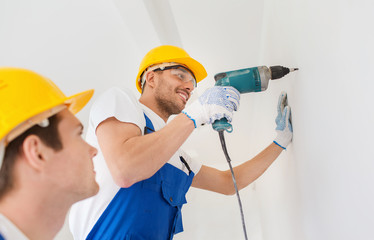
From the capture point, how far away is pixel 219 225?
3.51 meters

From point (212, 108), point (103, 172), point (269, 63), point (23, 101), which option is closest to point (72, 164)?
point (23, 101)

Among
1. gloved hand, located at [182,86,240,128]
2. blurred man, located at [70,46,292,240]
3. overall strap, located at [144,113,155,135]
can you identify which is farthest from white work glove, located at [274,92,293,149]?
overall strap, located at [144,113,155,135]

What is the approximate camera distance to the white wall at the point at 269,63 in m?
0.71

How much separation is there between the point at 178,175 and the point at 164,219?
0.24 meters

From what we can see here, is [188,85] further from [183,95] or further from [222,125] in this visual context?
[222,125]

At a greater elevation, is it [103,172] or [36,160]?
[36,160]

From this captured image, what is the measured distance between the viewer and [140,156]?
1.13 m

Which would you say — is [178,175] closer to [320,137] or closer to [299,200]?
[299,200]

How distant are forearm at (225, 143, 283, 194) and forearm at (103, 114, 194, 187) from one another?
28.6 inches

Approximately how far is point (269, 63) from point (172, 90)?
0.77 metres

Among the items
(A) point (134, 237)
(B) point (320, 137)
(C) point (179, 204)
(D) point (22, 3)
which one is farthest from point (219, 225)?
(D) point (22, 3)

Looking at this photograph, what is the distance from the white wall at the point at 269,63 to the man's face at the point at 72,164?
2.48ft

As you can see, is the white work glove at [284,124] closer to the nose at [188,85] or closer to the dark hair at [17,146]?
the nose at [188,85]

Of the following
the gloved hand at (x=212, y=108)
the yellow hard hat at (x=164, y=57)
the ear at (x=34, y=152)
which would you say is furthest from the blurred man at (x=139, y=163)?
the ear at (x=34, y=152)
